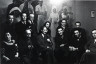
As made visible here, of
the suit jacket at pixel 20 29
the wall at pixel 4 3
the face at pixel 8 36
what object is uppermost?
the wall at pixel 4 3

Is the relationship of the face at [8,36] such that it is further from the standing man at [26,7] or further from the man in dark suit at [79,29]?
the man in dark suit at [79,29]

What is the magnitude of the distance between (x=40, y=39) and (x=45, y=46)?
19 centimetres

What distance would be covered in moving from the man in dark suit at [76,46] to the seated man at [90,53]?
9 centimetres

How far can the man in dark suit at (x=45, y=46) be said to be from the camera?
3930mm

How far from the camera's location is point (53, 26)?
391cm

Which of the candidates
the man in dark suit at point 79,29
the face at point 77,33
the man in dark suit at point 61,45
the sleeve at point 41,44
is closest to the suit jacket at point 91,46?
the man in dark suit at point 79,29

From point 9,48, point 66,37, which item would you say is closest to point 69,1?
point 66,37

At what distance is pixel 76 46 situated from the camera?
3.91 meters

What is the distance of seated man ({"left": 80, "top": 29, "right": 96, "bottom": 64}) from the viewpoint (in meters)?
3.87

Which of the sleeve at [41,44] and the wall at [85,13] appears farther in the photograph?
the sleeve at [41,44]

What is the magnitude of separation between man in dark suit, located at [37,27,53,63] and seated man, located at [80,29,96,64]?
0.74 m

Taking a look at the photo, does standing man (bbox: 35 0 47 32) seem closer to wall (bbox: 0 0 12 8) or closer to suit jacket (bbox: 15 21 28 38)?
suit jacket (bbox: 15 21 28 38)

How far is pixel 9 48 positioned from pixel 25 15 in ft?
2.69

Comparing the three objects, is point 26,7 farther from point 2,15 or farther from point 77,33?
point 77,33
